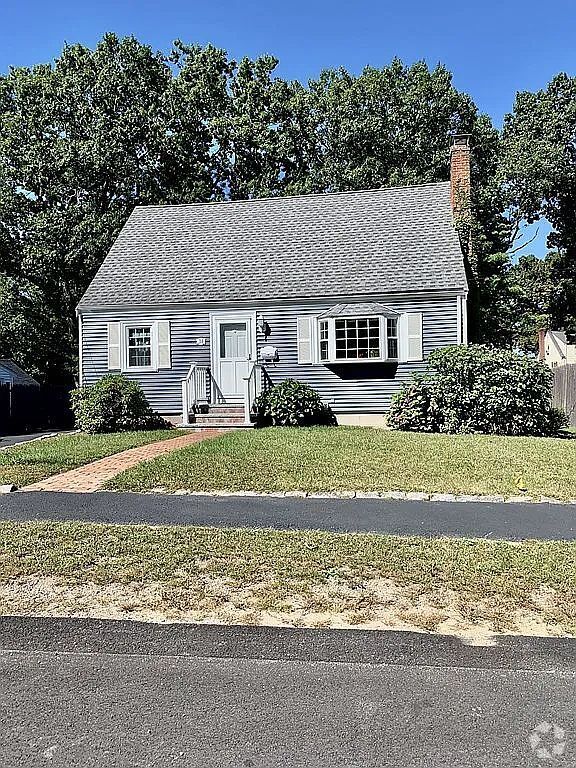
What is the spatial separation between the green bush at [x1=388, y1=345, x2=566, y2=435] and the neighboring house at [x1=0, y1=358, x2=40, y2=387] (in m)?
14.2

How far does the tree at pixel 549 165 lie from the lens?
33.9 m

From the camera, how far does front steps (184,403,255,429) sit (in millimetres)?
17234

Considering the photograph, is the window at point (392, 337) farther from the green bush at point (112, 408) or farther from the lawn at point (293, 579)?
the lawn at point (293, 579)

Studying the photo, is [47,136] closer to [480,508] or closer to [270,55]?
[270,55]

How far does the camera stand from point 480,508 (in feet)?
26.5

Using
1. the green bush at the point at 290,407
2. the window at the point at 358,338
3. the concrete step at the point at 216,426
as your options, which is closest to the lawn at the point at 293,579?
the green bush at the point at 290,407

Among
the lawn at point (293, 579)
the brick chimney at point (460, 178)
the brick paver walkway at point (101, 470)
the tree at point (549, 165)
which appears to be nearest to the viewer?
the lawn at point (293, 579)

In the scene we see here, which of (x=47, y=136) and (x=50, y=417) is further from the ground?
(x=47, y=136)

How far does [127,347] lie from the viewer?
19828mm

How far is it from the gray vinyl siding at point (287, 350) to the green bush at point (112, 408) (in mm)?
2480

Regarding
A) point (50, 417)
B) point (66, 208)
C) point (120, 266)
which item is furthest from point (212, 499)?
point (66, 208)

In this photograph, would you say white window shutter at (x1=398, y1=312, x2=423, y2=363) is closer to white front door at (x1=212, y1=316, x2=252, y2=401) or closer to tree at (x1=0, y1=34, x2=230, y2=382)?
white front door at (x1=212, y1=316, x2=252, y2=401)

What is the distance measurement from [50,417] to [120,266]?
6.12 metres

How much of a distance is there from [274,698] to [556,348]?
4838 cm
